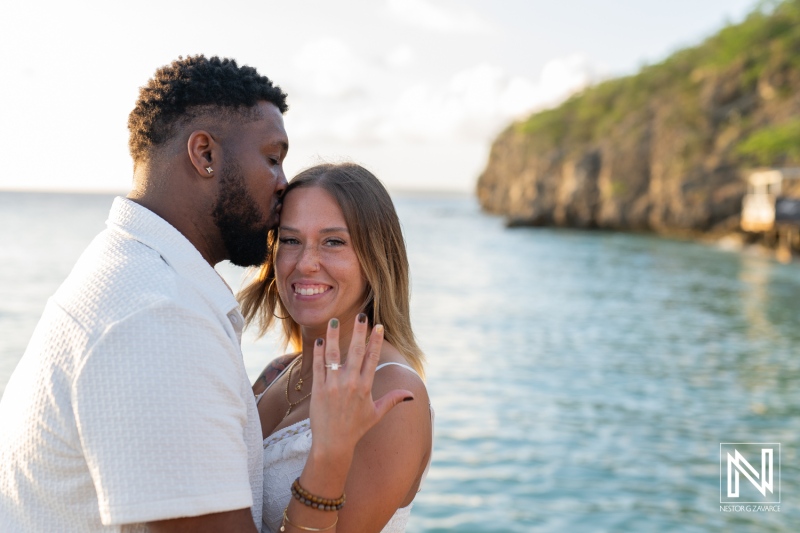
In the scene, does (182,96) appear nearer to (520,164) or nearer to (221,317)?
(221,317)

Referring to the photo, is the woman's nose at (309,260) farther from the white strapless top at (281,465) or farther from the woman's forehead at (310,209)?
the white strapless top at (281,465)

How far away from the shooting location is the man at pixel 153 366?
162 centimetres

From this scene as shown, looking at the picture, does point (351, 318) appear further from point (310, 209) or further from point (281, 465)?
point (281, 465)

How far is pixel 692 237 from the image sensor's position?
5172cm

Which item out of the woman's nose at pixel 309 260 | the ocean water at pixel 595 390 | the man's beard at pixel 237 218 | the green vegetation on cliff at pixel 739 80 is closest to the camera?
the man's beard at pixel 237 218

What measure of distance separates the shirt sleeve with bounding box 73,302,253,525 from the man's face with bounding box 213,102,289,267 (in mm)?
529

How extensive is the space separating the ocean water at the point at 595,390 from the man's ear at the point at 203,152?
1793mm

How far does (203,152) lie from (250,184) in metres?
0.17

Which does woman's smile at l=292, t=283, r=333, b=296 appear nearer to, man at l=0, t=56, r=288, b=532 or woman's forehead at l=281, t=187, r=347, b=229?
woman's forehead at l=281, t=187, r=347, b=229

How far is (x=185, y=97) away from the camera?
2117 millimetres

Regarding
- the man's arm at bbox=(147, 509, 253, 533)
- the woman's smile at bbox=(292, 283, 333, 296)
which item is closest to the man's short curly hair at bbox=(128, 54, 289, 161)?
the woman's smile at bbox=(292, 283, 333, 296)

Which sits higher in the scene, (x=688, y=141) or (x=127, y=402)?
(x=688, y=141)

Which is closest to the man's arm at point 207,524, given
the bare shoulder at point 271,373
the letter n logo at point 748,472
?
the bare shoulder at point 271,373

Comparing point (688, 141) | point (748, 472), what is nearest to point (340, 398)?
point (748, 472)
